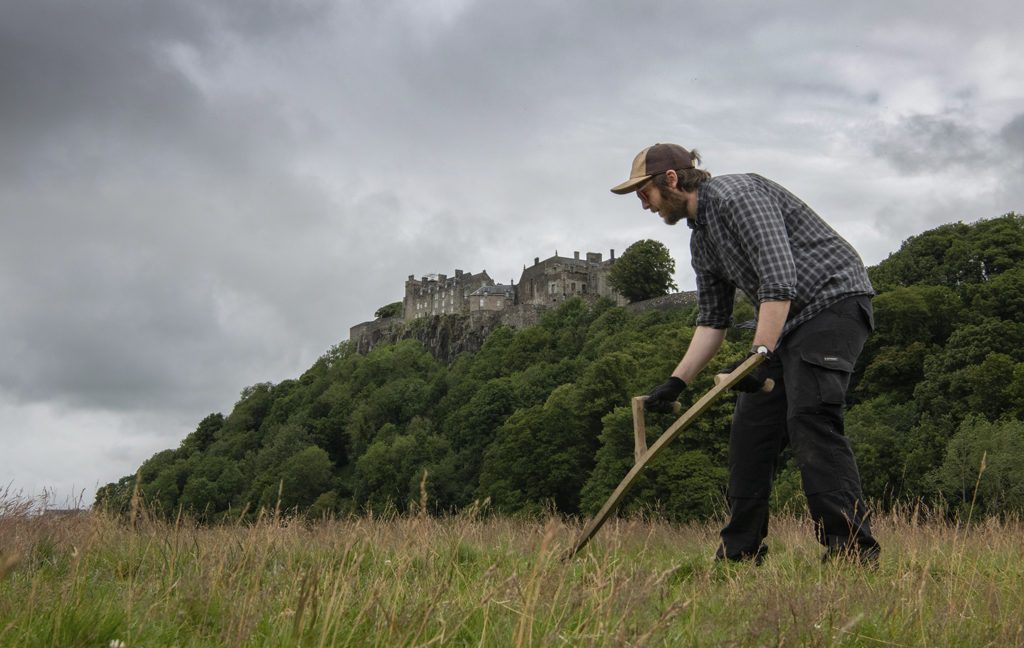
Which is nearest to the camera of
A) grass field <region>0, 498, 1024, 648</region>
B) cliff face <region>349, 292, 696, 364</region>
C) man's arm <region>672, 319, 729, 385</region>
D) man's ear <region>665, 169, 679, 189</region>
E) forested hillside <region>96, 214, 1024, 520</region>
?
grass field <region>0, 498, 1024, 648</region>

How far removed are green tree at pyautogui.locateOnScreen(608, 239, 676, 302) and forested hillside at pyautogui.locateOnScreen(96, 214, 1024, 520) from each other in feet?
10.1

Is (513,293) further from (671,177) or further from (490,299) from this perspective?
(671,177)

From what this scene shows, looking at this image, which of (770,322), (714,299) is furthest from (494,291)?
(770,322)

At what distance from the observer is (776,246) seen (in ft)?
13.4

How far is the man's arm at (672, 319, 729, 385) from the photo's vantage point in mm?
4789

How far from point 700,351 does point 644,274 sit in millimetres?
80174

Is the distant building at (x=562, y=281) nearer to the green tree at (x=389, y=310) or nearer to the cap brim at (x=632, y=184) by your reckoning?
the green tree at (x=389, y=310)

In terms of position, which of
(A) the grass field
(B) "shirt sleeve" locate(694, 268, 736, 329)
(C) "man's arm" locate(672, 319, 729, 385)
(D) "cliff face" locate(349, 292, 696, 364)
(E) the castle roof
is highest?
(E) the castle roof

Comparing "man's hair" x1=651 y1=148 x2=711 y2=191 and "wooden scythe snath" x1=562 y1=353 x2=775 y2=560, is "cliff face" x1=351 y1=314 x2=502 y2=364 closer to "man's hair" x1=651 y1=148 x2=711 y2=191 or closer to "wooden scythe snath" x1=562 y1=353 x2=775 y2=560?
"man's hair" x1=651 y1=148 x2=711 y2=191

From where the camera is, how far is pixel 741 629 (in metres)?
2.75

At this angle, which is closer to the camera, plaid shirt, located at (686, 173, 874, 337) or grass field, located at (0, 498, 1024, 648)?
grass field, located at (0, 498, 1024, 648)

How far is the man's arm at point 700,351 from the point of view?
4.79 m

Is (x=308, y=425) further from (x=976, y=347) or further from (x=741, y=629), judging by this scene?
(x=741, y=629)

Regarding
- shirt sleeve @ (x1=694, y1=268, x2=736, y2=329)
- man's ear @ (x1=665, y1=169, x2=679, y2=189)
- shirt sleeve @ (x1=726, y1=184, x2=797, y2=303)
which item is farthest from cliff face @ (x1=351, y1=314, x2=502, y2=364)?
shirt sleeve @ (x1=726, y1=184, x2=797, y2=303)
